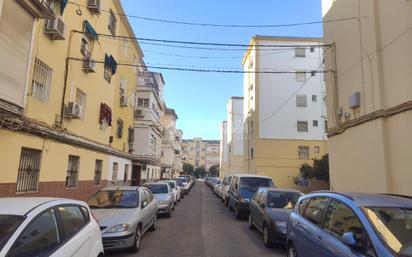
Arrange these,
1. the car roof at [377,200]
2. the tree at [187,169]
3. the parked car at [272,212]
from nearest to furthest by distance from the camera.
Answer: the car roof at [377,200] → the parked car at [272,212] → the tree at [187,169]

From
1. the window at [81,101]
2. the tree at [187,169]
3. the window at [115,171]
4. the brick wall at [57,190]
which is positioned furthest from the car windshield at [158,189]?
the tree at [187,169]

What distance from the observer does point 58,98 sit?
43.5 feet

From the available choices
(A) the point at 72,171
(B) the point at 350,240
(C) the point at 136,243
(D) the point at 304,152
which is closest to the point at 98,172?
(A) the point at 72,171

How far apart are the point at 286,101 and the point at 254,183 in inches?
810

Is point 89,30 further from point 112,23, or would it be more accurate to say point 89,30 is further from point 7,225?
point 7,225

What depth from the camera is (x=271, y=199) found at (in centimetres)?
1086

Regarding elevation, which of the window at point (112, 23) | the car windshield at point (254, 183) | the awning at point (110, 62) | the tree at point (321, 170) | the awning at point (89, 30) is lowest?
the car windshield at point (254, 183)

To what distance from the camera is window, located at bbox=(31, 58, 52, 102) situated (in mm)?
11617

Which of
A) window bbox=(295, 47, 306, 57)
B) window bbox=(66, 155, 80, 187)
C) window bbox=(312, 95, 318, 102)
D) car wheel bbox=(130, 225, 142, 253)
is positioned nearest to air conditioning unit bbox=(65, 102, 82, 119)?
window bbox=(66, 155, 80, 187)

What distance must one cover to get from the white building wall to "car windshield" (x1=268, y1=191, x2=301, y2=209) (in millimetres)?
24047

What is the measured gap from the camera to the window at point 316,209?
18.9 ft

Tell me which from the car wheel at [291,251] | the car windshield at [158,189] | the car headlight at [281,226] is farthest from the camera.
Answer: the car windshield at [158,189]

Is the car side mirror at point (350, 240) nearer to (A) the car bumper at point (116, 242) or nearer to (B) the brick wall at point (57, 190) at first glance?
(A) the car bumper at point (116, 242)

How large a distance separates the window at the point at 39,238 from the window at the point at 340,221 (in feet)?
11.9
